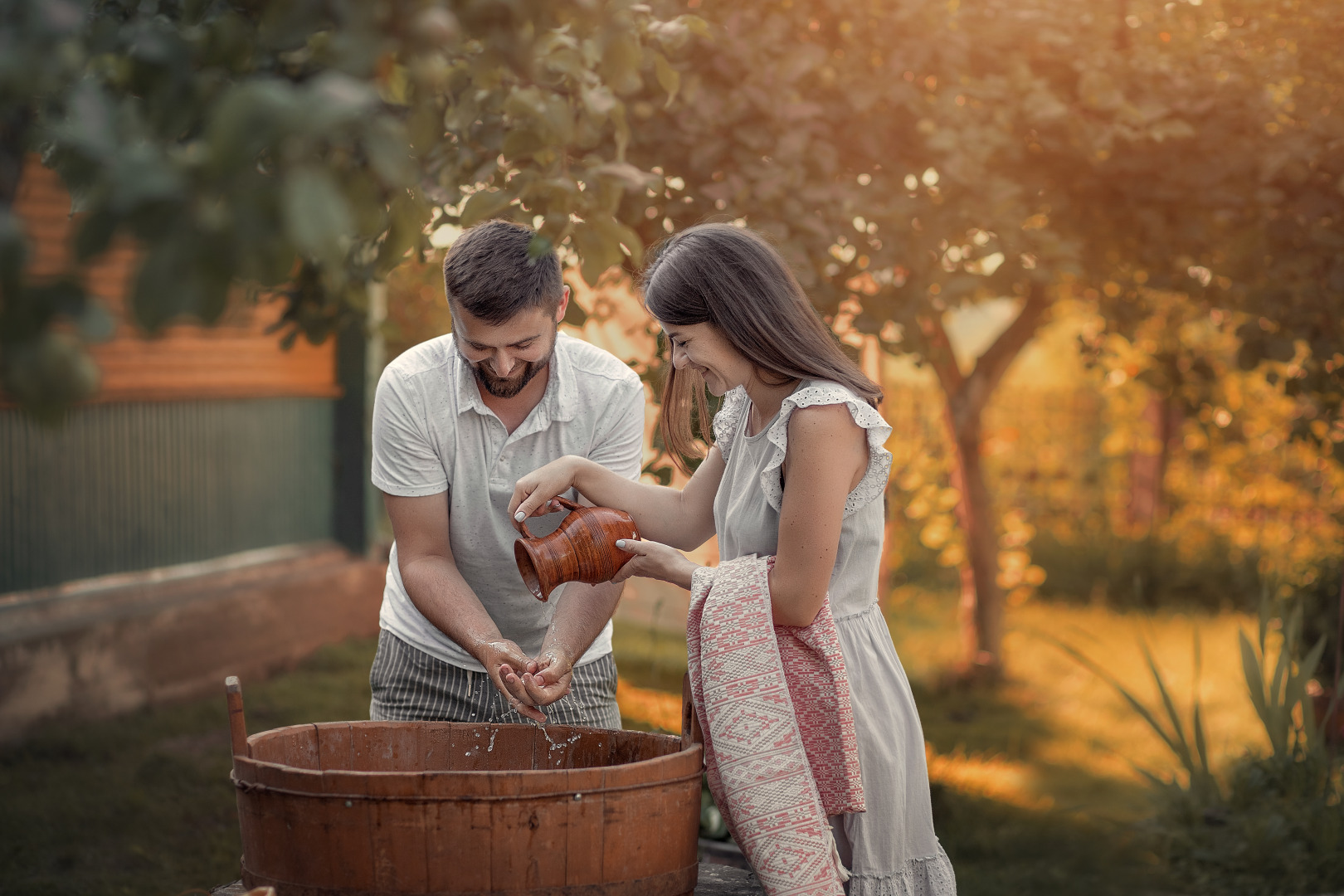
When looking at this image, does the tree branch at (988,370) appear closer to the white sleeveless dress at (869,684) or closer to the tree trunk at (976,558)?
the tree trunk at (976,558)

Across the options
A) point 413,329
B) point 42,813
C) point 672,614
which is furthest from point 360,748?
point 413,329

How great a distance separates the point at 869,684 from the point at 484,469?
2.94 feet

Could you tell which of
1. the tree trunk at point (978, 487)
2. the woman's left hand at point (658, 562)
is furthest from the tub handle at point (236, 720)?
the tree trunk at point (978, 487)

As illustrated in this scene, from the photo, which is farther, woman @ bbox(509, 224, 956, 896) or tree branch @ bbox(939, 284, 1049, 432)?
tree branch @ bbox(939, 284, 1049, 432)

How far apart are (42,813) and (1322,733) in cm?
421

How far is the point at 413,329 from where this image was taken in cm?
573

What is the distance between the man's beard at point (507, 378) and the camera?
245 centimetres

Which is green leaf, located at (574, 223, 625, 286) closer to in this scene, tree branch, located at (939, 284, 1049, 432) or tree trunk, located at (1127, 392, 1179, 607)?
tree branch, located at (939, 284, 1049, 432)

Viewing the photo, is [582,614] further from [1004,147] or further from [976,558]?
[976,558]

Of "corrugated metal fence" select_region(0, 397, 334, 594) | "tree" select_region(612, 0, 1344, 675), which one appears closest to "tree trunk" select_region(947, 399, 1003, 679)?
"tree" select_region(612, 0, 1344, 675)

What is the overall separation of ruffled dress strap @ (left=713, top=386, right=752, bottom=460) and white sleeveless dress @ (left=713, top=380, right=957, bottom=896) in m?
0.03

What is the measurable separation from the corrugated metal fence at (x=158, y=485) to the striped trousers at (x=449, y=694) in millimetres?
2866

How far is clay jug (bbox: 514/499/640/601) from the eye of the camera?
2127 mm

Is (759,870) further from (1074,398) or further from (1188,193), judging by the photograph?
(1074,398)
